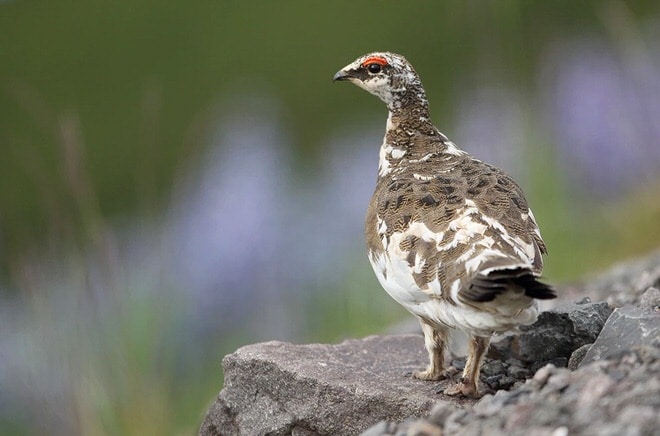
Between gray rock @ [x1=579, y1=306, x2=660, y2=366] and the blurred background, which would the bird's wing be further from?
the blurred background

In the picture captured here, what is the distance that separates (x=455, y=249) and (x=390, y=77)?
1.62 m

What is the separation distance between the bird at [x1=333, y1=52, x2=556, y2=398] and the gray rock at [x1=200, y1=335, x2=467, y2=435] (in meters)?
0.20

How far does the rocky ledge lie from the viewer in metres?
3.32

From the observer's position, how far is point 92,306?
5938 millimetres

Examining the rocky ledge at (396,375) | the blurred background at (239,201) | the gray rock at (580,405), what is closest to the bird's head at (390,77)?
the blurred background at (239,201)

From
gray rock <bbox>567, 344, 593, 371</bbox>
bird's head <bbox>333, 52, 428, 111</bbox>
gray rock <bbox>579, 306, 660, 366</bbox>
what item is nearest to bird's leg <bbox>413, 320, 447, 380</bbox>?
gray rock <bbox>567, 344, 593, 371</bbox>

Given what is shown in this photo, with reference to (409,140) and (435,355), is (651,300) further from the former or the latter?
(409,140)

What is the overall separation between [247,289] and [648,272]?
123 inches

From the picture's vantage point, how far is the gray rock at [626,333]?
3.65 metres

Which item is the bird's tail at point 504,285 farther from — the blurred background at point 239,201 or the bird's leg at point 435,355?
the blurred background at point 239,201

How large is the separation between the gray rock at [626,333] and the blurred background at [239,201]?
277cm

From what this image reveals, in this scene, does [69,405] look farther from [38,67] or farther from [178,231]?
[38,67]

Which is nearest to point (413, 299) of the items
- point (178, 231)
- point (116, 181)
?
point (178, 231)

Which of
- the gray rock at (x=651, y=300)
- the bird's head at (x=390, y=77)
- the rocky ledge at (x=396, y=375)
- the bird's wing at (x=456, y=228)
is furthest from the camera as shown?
the bird's head at (x=390, y=77)
